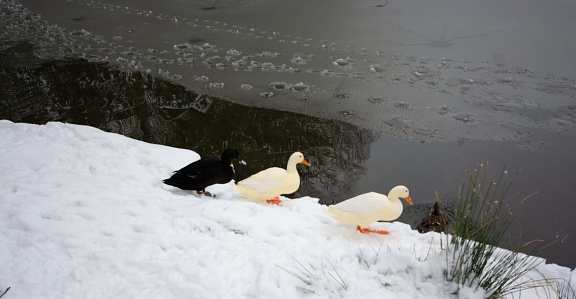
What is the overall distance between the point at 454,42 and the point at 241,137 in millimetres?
4936

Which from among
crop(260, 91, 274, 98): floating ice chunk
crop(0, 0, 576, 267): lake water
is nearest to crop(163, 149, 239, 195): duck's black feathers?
crop(0, 0, 576, 267): lake water

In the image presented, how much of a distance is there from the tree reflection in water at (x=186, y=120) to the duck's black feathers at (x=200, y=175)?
995 millimetres

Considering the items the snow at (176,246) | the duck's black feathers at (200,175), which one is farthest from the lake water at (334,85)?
the snow at (176,246)

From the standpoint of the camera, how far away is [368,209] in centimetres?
361

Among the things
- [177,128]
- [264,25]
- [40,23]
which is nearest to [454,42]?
[264,25]

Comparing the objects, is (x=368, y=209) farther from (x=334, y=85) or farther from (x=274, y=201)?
(x=334, y=85)

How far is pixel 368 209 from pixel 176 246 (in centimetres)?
148

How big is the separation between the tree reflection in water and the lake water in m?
0.02

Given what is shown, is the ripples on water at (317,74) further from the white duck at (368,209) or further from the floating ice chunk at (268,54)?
the white duck at (368,209)

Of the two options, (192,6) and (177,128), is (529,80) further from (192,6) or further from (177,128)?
(192,6)

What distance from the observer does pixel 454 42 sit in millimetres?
8438

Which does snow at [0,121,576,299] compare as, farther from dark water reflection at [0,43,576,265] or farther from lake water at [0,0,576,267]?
lake water at [0,0,576,267]

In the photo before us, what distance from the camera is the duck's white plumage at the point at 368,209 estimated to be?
3.61 m

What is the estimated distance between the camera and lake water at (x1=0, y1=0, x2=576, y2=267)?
518cm
